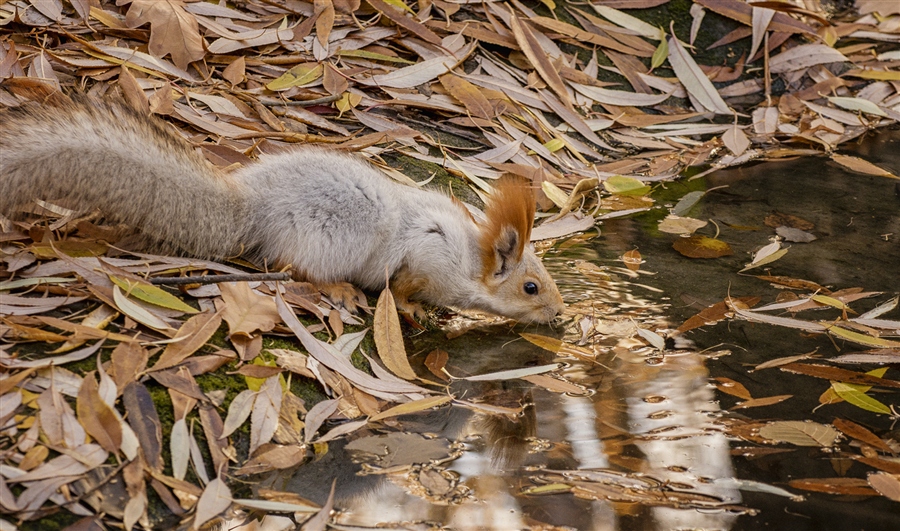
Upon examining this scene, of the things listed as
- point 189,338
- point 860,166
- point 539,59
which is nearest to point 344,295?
point 189,338

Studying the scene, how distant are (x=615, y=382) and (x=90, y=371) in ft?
5.53

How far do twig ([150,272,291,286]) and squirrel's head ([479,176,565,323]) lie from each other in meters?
0.92

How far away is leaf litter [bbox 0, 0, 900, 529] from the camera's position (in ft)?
8.09

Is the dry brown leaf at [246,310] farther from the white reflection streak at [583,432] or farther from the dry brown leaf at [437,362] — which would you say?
the white reflection streak at [583,432]

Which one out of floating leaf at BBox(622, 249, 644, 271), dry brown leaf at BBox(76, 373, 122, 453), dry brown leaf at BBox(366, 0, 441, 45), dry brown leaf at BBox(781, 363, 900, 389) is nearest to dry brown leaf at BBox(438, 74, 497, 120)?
dry brown leaf at BBox(366, 0, 441, 45)

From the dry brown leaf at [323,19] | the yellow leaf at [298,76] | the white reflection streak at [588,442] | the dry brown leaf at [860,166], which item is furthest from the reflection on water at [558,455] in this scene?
the dry brown leaf at [860,166]

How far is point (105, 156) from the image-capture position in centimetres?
294

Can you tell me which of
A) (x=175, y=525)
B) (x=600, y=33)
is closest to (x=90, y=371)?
(x=175, y=525)

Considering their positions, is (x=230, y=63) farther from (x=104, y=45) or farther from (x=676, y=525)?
(x=676, y=525)

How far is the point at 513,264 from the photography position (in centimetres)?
375

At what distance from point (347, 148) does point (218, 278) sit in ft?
4.35

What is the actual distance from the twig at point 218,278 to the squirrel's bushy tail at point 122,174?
0.74 feet

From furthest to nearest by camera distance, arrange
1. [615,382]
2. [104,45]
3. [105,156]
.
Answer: [104,45]
[615,382]
[105,156]

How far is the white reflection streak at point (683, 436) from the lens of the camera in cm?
243
